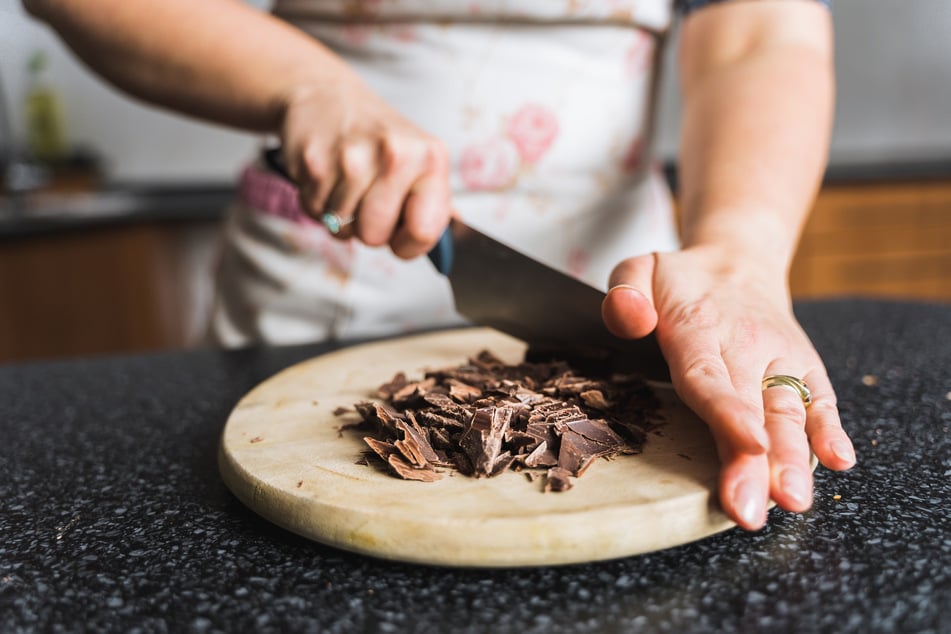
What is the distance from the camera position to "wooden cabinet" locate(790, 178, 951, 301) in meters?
3.19

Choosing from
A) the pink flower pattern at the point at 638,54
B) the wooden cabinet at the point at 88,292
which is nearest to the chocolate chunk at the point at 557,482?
the pink flower pattern at the point at 638,54

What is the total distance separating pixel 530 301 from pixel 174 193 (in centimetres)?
311

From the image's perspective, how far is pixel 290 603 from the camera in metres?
0.62

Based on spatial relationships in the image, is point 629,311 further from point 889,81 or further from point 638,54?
point 889,81

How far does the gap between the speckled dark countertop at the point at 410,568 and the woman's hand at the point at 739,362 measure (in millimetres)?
49

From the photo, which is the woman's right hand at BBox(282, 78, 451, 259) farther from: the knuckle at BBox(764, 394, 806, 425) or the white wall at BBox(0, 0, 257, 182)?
the white wall at BBox(0, 0, 257, 182)

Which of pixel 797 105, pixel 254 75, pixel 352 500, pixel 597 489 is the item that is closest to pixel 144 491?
pixel 352 500

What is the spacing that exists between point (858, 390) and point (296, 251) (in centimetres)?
93

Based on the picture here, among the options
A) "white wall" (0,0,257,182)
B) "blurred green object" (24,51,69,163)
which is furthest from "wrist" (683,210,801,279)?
"blurred green object" (24,51,69,163)

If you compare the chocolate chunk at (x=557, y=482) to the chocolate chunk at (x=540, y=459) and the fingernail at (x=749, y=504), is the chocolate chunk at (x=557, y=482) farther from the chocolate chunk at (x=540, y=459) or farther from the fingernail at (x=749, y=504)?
the fingernail at (x=749, y=504)

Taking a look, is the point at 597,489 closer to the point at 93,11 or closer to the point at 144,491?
the point at 144,491

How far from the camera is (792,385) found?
812 mm

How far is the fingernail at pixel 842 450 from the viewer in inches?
29.4

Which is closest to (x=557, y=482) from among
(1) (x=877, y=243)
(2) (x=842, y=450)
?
(2) (x=842, y=450)
